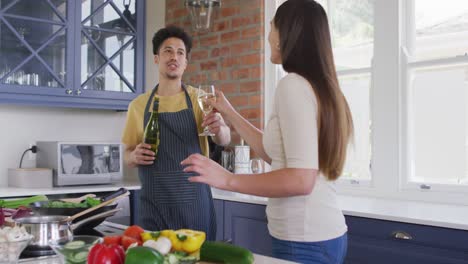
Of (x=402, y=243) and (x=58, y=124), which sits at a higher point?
(x=58, y=124)

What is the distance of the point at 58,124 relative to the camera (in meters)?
3.81

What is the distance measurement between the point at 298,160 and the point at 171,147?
104 centimetres

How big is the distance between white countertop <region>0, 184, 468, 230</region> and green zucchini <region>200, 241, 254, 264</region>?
46.2 inches

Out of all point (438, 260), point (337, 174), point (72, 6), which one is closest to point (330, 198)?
point (337, 174)

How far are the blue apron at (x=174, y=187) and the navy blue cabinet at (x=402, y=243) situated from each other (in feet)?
2.15

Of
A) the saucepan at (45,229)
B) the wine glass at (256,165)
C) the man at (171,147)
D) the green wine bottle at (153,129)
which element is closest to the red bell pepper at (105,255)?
the saucepan at (45,229)

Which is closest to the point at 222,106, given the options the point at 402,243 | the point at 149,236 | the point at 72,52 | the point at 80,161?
the point at 149,236

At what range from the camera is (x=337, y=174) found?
1.46 meters

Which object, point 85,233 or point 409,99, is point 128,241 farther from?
point 409,99

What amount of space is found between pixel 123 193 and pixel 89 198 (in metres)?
0.13

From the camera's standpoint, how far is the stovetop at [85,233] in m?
1.32

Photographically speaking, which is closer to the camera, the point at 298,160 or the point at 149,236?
the point at 149,236

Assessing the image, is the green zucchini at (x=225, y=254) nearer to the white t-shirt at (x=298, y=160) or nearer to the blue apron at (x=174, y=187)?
the white t-shirt at (x=298, y=160)

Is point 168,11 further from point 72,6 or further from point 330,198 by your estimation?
point 330,198
